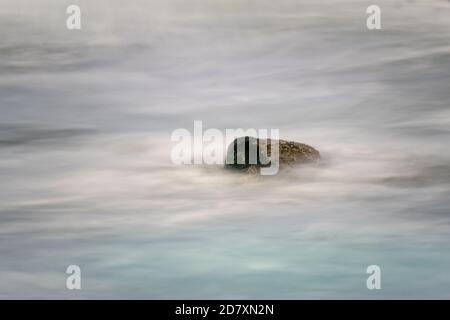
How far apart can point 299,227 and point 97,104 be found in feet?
11.9

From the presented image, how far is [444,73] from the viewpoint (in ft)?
49.7

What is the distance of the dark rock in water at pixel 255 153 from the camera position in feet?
39.6

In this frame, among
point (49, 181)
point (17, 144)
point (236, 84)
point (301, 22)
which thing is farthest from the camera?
point (301, 22)

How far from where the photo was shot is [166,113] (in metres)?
13.8

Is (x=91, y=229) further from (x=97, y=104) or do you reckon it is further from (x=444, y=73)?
(x=444, y=73)

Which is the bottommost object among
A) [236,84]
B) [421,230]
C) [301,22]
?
[421,230]

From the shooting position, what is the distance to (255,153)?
12.1 m

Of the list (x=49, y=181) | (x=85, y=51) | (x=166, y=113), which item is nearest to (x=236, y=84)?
(x=166, y=113)

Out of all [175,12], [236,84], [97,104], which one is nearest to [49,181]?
[97,104]

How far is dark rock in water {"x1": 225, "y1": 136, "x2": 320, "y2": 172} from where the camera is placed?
12.1 m

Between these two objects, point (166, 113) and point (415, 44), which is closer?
point (166, 113)

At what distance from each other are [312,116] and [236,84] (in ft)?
4.24

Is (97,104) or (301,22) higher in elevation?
(301,22)

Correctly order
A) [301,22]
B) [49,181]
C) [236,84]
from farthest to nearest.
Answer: [301,22], [236,84], [49,181]
